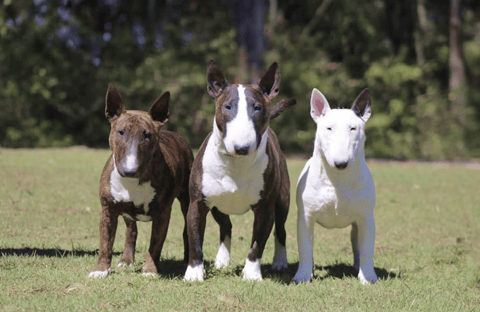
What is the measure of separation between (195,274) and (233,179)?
976mm

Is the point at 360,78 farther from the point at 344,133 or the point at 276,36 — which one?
the point at 344,133

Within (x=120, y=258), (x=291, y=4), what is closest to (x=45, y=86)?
(x=291, y=4)

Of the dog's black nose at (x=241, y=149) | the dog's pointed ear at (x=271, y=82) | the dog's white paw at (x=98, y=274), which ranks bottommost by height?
the dog's white paw at (x=98, y=274)

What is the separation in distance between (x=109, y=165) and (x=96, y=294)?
4.38ft

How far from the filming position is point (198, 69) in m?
22.7

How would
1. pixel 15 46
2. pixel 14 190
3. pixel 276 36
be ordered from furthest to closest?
pixel 276 36 → pixel 15 46 → pixel 14 190

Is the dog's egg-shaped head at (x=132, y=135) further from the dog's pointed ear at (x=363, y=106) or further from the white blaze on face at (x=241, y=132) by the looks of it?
the dog's pointed ear at (x=363, y=106)

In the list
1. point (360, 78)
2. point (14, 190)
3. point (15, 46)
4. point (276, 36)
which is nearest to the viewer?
point (14, 190)

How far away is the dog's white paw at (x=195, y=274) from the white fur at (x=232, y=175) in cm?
65

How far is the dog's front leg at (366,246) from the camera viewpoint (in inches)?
234

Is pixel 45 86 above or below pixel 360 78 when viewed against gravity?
below

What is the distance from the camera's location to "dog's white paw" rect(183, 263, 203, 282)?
576cm

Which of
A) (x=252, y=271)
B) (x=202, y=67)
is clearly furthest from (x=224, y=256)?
(x=202, y=67)

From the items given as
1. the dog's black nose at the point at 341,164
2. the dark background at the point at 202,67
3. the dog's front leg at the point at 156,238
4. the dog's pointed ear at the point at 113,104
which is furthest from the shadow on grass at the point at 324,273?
the dark background at the point at 202,67
